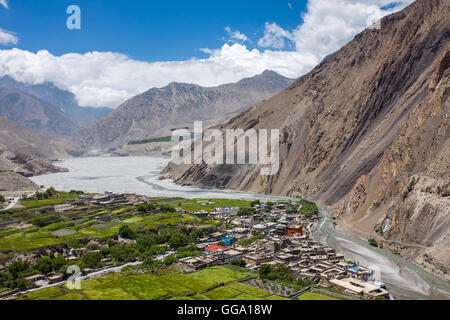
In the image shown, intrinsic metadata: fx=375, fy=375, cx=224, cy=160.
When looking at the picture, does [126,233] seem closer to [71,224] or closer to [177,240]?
[177,240]

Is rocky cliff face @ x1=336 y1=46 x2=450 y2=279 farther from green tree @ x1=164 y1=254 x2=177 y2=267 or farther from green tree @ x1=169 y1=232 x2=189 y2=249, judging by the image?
green tree @ x1=164 y1=254 x2=177 y2=267

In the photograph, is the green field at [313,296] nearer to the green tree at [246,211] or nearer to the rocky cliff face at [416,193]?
the rocky cliff face at [416,193]

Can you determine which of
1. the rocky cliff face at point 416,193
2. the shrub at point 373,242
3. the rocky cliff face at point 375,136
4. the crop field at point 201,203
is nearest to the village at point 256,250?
the crop field at point 201,203

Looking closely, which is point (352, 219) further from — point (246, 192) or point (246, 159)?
point (246, 159)

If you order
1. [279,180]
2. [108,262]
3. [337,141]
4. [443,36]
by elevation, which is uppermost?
[443,36]

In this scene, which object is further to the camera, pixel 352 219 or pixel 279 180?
pixel 279 180

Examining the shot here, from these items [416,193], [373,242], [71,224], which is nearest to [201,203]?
[71,224]
